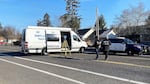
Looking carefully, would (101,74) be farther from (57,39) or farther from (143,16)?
(143,16)

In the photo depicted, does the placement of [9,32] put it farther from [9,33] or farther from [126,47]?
[126,47]

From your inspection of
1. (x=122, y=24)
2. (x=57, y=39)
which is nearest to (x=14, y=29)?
(x=122, y=24)

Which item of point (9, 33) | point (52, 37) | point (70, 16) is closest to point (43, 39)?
point (52, 37)

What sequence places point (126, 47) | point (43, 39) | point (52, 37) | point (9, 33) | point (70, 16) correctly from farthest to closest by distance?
point (9, 33)
point (70, 16)
point (126, 47)
point (52, 37)
point (43, 39)

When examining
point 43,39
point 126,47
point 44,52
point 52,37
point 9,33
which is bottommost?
point 44,52

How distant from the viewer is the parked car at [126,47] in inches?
1110

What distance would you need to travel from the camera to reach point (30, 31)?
27578mm

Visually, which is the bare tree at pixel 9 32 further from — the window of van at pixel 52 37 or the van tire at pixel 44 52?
the van tire at pixel 44 52

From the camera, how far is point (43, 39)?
2817 centimetres

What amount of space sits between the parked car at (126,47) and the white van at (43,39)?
14.0ft

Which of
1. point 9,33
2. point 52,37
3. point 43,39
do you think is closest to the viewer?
point 43,39

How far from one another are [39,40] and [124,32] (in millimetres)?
52510

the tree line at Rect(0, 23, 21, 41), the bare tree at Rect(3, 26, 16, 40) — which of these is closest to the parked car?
the tree line at Rect(0, 23, 21, 41)

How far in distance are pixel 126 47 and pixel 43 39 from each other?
25.9 ft
